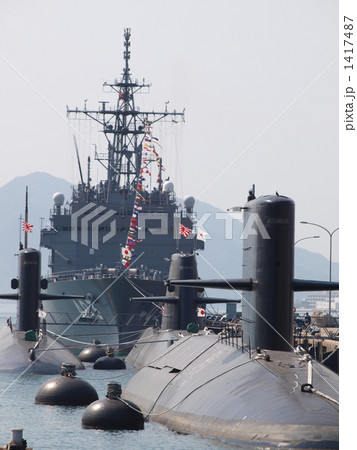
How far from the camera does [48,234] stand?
276 feet

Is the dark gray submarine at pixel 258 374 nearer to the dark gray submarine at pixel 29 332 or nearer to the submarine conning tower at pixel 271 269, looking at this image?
the submarine conning tower at pixel 271 269

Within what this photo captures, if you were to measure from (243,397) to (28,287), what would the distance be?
1072 inches

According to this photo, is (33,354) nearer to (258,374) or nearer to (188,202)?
(258,374)

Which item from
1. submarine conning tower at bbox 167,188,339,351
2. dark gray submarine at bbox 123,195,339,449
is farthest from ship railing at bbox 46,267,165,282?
submarine conning tower at bbox 167,188,339,351

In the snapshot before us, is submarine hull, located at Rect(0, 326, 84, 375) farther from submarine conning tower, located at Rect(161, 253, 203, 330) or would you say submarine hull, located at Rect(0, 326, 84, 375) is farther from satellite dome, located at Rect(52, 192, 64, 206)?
satellite dome, located at Rect(52, 192, 64, 206)

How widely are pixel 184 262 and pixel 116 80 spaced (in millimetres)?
32231

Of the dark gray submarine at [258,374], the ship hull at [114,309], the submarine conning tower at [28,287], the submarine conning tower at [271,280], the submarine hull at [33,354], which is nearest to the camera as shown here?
the dark gray submarine at [258,374]

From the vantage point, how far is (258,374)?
83.8ft

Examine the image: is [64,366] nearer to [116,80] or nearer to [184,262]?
[184,262]

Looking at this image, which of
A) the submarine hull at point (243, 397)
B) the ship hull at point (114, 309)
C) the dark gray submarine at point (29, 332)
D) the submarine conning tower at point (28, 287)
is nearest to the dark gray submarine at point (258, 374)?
the submarine hull at point (243, 397)

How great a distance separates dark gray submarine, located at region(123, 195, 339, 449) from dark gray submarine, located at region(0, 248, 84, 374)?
15551mm
